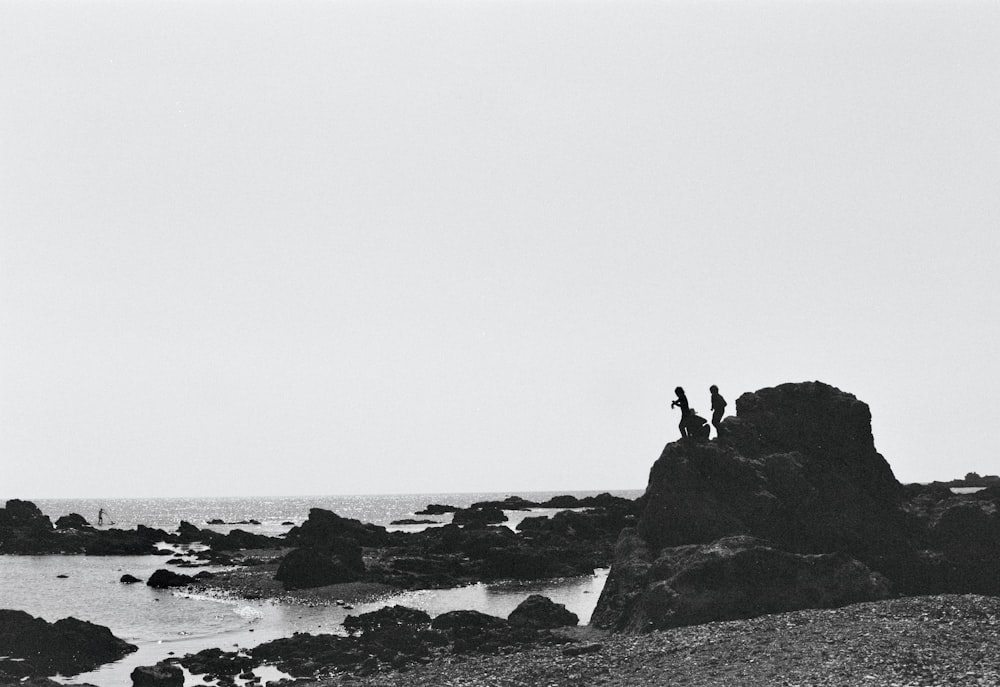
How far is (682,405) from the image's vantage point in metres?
36.9

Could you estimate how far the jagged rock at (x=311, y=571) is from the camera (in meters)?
57.6

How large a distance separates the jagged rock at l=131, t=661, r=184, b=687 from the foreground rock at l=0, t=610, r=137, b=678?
4.54 metres

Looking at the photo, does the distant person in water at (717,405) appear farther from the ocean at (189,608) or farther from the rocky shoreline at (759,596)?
the ocean at (189,608)

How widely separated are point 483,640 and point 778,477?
48.1 feet

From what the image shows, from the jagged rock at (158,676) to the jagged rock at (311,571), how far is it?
27.9 metres

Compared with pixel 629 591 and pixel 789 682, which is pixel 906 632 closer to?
pixel 789 682

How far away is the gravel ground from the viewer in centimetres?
2061

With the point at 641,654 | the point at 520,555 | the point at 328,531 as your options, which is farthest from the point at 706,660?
the point at 328,531

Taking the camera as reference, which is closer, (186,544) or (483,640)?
(483,640)

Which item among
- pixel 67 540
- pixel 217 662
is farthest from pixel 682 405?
pixel 67 540

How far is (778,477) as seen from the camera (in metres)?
36.7

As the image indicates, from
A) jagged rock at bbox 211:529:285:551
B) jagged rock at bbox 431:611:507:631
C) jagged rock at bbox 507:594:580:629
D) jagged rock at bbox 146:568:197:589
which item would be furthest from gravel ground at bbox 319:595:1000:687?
jagged rock at bbox 211:529:285:551

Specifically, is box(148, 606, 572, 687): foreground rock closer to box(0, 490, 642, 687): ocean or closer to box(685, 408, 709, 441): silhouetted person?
box(0, 490, 642, 687): ocean

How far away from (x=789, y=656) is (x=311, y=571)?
136ft
